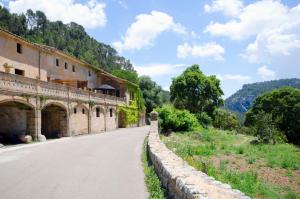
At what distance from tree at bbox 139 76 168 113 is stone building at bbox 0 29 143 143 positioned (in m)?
24.6

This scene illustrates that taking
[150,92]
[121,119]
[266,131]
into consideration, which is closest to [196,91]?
[121,119]

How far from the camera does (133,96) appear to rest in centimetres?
5831

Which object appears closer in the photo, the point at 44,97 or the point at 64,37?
the point at 44,97

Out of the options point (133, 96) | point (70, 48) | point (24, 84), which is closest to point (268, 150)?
point (24, 84)

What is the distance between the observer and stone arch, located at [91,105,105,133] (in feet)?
127

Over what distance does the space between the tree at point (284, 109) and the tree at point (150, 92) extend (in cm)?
2024

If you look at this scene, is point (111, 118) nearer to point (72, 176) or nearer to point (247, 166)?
point (247, 166)

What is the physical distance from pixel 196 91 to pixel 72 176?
138 ft

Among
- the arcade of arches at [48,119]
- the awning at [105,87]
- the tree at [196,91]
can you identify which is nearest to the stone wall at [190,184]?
the arcade of arches at [48,119]

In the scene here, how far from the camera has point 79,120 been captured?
3469 centimetres

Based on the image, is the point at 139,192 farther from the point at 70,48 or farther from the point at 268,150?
the point at 70,48

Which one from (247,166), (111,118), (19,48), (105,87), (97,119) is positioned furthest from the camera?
(105,87)

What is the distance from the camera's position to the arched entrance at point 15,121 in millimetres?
26038

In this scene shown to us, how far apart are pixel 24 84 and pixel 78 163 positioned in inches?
478
